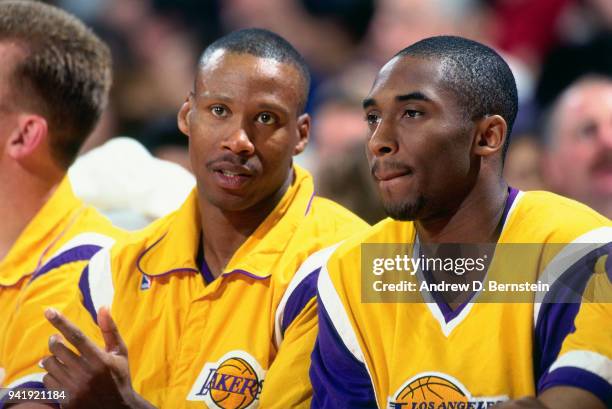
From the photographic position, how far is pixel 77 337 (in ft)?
7.94

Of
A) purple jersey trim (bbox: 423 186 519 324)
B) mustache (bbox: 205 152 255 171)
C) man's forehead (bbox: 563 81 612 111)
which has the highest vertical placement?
man's forehead (bbox: 563 81 612 111)

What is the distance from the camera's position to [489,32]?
510cm

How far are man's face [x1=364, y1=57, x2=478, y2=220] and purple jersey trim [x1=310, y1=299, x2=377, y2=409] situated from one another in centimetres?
31

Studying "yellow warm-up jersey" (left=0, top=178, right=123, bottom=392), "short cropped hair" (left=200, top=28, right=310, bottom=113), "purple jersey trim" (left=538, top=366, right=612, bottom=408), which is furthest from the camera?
"yellow warm-up jersey" (left=0, top=178, right=123, bottom=392)

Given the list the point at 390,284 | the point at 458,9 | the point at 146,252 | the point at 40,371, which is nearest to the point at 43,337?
the point at 40,371

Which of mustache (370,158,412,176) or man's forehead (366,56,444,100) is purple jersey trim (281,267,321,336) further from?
man's forehead (366,56,444,100)

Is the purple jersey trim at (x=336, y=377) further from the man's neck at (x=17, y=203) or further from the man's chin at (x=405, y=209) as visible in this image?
the man's neck at (x=17, y=203)

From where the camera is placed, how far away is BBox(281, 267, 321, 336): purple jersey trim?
8.69ft

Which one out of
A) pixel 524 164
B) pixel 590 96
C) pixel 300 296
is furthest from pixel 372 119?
pixel 524 164

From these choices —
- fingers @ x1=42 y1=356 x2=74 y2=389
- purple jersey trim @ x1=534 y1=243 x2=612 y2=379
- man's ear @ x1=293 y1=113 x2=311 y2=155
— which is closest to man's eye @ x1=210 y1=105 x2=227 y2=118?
man's ear @ x1=293 y1=113 x2=311 y2=155

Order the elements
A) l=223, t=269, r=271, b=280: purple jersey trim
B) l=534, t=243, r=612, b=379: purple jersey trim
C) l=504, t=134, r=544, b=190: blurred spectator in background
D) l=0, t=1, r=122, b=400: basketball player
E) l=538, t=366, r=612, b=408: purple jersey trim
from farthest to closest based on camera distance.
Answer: l=504, t=134, r=544, b=190: blurred spectator in background
l=0, t=1, r=122, b=400: basketball player
l=223, t=269, r=271, b=280: purple jersey trim
l=534, t=243, r=612, b=379: purple jersey trim
l=538, t=366, r=612, b=408: purple jersey trim

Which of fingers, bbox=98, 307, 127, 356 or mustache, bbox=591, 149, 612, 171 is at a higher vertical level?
mustache, bbox=591, 149, 612, 171

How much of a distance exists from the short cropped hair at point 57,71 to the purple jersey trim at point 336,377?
1.18 m

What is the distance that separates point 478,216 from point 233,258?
26.8 inches
